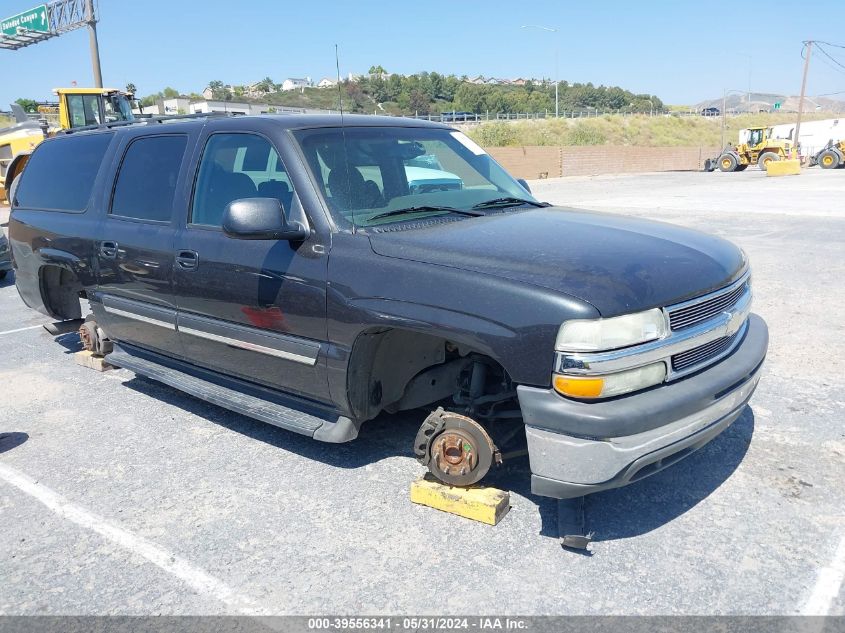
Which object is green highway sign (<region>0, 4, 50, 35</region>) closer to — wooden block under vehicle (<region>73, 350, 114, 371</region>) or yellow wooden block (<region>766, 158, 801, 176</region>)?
wooden block under vehicle (<region>73, 350, 114, 371</region>)

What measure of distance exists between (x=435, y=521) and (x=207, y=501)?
117cm

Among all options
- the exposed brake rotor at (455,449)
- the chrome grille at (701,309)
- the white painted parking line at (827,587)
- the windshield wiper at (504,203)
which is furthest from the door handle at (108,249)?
the white painted parking line at (827,587)

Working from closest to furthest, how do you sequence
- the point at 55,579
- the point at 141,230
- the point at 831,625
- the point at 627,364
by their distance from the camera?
the point at 831,625, the point at 627,364, the point at 55,579, the point at 141,230

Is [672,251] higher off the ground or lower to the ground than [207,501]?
higher

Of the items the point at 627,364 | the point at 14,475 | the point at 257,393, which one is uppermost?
the point at 627,364

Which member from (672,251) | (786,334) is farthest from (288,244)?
(786,334)

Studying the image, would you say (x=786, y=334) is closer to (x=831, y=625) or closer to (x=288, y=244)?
(x=831, y=625)

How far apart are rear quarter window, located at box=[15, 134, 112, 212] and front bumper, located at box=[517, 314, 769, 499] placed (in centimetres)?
380

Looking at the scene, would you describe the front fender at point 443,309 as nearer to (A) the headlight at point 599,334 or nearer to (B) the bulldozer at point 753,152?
(A) the headlight at point 599,334

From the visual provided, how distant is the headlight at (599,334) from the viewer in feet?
8.41

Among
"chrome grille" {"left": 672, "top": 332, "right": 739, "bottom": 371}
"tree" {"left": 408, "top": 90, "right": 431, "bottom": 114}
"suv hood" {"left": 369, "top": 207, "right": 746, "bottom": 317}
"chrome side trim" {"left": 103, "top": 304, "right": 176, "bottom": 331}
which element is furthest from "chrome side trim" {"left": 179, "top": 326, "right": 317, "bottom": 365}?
"tree" {"left": 408, "top": 90, "right": 431, "bottom": 114}

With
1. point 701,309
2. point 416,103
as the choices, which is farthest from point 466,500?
point 416,103

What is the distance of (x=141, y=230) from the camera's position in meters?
4.29

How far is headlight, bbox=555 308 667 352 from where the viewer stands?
2562 millimetres
